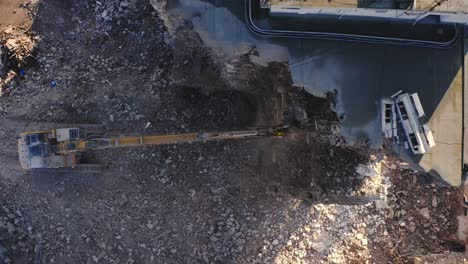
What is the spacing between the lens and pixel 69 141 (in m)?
20.8

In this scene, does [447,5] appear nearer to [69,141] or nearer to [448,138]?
[448,138]

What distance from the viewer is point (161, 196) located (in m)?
21.9

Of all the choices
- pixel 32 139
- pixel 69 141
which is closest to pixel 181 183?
pixel 69 141

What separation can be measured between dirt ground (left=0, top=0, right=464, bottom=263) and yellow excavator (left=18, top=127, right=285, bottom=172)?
1.21 m

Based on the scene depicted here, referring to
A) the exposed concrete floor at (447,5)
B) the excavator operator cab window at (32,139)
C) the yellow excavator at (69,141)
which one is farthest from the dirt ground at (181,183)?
the exposed concrete floor at (447,5)

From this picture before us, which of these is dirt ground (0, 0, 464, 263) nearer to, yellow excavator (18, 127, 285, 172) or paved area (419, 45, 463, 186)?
yellow excavator (18, 127, 285, 172)

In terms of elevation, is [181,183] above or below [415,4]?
below

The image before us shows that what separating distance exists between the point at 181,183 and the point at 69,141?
4.92 metres

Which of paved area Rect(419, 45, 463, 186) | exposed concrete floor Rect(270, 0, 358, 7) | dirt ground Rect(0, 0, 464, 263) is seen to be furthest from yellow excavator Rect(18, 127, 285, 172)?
exposed concrete floor Rect(270, 0, 358, 7)

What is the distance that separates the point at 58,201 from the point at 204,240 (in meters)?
6.55

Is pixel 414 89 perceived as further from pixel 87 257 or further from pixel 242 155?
pixel 87 257

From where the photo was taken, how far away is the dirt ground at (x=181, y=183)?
21328 millimetres

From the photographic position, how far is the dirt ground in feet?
70.0

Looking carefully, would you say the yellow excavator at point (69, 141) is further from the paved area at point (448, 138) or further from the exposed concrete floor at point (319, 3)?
the exposed concrete floor at point (319, 3)
